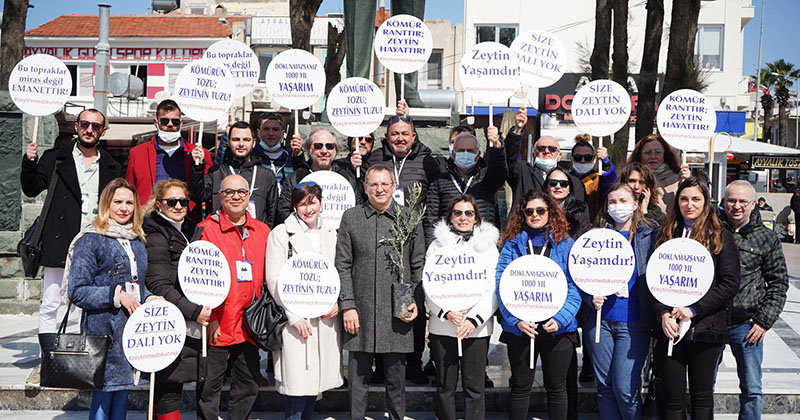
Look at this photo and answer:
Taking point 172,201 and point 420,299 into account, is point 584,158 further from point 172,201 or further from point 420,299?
point 172,201

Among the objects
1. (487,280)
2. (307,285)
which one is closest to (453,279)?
(487,280)

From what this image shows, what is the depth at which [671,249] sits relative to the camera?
4777 mm

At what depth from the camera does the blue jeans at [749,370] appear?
494cm

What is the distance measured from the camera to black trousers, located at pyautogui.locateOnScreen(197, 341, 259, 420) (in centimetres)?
492

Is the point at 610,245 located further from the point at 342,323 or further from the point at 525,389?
the point at 342,323

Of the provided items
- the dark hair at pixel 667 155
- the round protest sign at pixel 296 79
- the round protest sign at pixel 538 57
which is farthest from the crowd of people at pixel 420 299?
the round protest sign at pixel 296 79

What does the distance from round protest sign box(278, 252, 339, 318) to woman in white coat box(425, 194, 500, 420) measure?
2.27 ft

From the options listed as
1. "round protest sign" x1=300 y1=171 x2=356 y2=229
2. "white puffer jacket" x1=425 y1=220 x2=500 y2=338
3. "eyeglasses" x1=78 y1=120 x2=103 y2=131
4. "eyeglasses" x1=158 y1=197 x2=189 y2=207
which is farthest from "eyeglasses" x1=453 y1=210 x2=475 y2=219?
"eyeglasses" x1=78 y1=120 x2=103 y2=131

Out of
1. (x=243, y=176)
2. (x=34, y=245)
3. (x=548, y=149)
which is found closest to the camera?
(x=34, y=245)

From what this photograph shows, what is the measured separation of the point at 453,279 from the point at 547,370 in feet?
2.88

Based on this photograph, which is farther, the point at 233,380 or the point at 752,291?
the point at 233,380

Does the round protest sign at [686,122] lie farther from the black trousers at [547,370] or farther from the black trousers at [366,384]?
the black trousers at [366,384]

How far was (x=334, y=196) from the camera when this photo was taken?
5.77 metres

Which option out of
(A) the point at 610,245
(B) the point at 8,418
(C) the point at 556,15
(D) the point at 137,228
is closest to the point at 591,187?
(A) the point at 610,245
